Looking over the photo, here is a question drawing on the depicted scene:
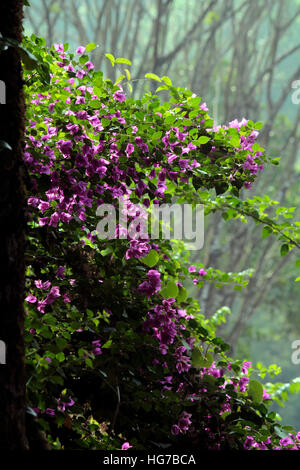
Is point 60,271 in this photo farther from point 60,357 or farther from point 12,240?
point 12,240

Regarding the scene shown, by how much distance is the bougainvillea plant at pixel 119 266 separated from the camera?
164 cm

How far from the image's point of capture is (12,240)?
1.22 metres

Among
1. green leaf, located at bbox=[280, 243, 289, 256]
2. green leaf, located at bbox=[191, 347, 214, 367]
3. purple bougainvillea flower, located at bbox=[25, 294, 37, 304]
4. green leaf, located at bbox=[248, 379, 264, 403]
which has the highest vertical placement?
green leaf, located at bbox=[280, 243, 289, 256]

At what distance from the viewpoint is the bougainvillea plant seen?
5.38 ft

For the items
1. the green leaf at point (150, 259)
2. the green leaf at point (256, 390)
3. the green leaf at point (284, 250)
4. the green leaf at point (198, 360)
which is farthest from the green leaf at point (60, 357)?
the green leaf at point (284, 250)

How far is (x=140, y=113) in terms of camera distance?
1771mm

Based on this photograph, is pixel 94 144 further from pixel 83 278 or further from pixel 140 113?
pixel 83 278

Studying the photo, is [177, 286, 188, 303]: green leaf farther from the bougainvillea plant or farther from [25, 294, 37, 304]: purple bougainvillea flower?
[25, 294, 37, 304]: purple bougainvillea flower

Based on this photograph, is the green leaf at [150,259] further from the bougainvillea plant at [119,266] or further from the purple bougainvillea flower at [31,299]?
the purple bougainvillea flower at [31,299]

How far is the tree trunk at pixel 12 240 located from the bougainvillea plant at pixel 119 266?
308 mm

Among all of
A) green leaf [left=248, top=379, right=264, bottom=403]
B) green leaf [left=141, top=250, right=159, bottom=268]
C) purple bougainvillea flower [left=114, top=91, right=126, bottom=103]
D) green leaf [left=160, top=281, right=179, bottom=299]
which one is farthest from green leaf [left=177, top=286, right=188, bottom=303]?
purple bougainvillea flower [left=114, top=91, right=126, bottom=103]

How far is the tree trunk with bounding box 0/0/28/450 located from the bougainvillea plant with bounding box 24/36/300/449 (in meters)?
0.31
